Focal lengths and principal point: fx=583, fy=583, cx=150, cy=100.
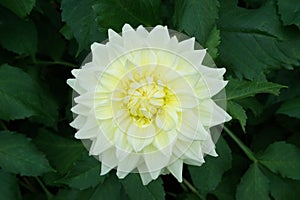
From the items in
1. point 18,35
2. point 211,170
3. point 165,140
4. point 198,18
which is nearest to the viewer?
point 165,140

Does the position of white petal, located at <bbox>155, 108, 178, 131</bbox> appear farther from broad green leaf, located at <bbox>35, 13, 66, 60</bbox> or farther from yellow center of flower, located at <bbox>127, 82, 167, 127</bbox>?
broad green leaf, located at <bbox>35, 13, 66, 60</bbox>

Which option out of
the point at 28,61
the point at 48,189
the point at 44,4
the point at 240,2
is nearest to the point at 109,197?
the point at 48,189

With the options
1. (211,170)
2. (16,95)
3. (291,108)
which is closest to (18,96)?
(16,95)

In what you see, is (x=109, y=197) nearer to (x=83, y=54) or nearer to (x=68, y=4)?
(x=83, y=54)

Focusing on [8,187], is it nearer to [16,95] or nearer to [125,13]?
[16,95]

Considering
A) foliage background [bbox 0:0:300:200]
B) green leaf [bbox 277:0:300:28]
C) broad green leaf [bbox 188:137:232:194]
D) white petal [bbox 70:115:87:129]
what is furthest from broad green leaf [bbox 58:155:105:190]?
green leaf [bbox 277:0:300:28]

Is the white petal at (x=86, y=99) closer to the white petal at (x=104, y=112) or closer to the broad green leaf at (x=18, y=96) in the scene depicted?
the white petal at (x=104, y=112)
